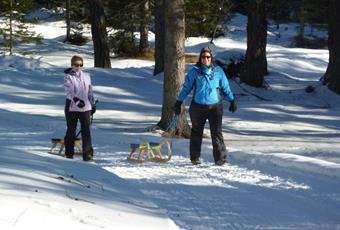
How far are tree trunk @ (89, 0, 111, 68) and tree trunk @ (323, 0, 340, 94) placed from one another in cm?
935

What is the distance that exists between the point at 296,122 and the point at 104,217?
38.0 ft

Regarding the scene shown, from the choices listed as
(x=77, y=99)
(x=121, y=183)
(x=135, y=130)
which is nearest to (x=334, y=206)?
(x=121, y=183)

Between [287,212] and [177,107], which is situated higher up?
[177,107]

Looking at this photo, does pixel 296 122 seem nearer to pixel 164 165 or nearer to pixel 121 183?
pixel 164 165

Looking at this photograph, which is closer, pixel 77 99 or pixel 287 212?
pixel 287 212

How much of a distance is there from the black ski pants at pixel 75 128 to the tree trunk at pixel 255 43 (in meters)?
12.8

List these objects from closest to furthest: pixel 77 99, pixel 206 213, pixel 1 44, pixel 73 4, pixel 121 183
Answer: pixel 206 213, pixel 121 183, pixel 77 99, pixel 1 44, pixel 73 4

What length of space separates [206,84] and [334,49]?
498 inches

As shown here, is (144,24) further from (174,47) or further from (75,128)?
(75,128)

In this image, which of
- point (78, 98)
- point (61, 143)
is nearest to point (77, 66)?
point (78, 98)

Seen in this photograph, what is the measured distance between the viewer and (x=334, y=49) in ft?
68.7

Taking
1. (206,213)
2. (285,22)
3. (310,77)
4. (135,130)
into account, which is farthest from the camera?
(285,22)

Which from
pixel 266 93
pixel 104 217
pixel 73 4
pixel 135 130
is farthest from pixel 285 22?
pixel 104 217

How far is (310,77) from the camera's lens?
1164 inches
